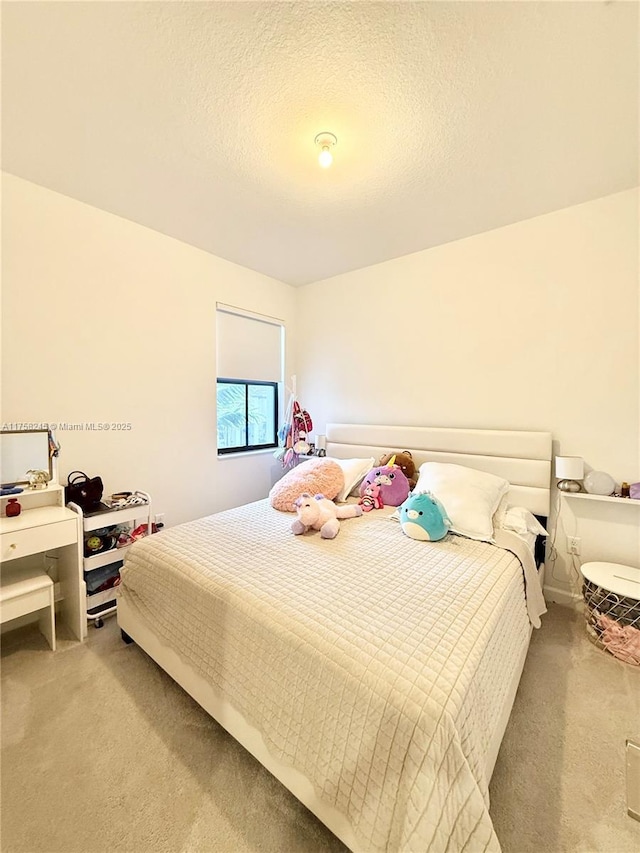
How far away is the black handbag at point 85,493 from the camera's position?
214 cm

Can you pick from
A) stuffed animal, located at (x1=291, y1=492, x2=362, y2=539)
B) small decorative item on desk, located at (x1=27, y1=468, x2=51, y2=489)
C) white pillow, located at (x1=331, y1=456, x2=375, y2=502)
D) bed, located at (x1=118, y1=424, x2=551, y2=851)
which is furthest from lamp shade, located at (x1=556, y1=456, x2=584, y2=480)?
small decorative item on desk, located at (x1=27, y1=468, x2=51, y2=489)

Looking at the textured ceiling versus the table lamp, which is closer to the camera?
the textured ceiling

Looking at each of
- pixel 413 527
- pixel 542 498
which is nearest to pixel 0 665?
pixel 413 527

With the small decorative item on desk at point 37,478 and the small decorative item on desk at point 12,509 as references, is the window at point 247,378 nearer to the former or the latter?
the small decorative item on desk at point 37,478

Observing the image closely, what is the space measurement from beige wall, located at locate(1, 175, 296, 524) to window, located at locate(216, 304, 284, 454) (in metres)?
0.15

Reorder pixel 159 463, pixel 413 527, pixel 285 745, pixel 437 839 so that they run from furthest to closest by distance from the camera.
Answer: pixel 159 463 → pixel 413 527 → pixel 285 745 → pixel 437 839

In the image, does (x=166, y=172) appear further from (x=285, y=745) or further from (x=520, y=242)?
(x=285, y=745)

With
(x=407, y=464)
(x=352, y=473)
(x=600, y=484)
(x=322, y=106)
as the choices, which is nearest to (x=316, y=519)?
(x=352, y=473)

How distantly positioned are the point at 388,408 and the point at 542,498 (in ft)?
4.65

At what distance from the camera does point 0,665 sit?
5.83 feet

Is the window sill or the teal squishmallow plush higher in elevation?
the window sill

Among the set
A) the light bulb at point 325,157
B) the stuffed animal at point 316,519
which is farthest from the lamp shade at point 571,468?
the light bulb at point 325,157

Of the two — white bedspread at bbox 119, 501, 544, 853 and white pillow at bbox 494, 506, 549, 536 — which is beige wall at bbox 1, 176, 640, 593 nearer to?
white pillow at bbox 494, 506, 549, 536

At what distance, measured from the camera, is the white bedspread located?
34.5 inches
